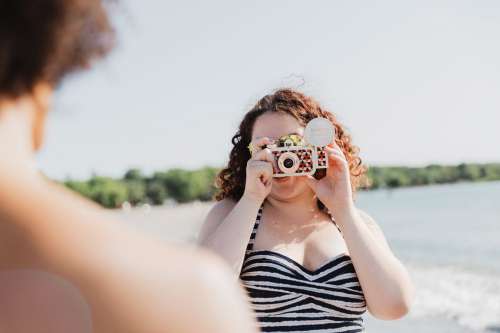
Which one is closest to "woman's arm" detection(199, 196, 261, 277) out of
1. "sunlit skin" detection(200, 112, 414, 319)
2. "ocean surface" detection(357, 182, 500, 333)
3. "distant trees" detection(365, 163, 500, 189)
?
"sunlit skin" detection(200, 112, 414, 319)

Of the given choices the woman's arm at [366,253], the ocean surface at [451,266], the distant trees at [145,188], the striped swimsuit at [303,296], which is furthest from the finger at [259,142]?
the distant trees at [145,188]

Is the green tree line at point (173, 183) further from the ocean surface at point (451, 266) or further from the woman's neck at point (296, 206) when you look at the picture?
the woman's neck at point (296, 206)

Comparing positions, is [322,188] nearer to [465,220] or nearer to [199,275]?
[199,275]

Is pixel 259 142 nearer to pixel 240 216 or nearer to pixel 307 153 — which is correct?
pixel 307 153

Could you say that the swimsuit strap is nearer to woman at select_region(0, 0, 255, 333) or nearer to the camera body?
the camera body

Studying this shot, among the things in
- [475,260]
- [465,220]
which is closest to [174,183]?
[465,220]

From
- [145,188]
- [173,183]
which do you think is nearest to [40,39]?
[145,188]

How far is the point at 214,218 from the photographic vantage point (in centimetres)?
278

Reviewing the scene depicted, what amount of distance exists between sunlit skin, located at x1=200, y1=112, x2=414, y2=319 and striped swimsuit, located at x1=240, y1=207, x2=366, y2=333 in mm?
59

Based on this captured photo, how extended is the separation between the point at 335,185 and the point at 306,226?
235mm

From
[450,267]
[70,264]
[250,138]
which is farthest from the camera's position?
[450,267]

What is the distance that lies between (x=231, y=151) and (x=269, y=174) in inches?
19.3

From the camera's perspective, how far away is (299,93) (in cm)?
298

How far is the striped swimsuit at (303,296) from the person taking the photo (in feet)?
8.20
